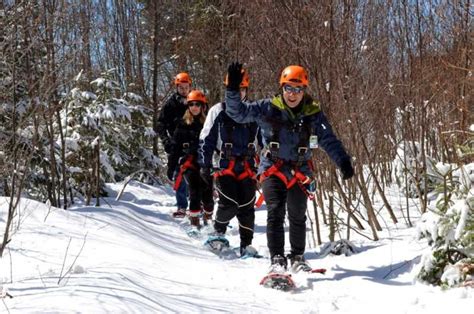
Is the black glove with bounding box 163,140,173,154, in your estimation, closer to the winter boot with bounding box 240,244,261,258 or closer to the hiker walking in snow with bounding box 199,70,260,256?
the hiker walking in snow with bounding box 199,70,260,256

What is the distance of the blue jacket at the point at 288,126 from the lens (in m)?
4.34

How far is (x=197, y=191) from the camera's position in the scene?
700 cm

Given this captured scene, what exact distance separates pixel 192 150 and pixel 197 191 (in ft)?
2.00

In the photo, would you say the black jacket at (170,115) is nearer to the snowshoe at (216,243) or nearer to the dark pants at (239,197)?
the dark pants at (239,197)

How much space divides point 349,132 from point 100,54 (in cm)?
1782

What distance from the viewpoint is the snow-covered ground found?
2.74m

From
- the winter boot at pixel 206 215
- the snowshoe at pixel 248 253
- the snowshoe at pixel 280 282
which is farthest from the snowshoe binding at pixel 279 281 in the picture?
the winter boot at pixel 206 215

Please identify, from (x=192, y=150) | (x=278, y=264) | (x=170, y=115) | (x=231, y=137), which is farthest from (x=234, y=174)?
(x=170, y=115)

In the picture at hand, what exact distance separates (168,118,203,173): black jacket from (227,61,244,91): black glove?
121 inches

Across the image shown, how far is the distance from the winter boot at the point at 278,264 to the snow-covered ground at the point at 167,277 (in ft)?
0.49

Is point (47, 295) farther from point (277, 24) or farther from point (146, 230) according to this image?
point (277, 24)

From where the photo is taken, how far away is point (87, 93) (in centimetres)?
1023

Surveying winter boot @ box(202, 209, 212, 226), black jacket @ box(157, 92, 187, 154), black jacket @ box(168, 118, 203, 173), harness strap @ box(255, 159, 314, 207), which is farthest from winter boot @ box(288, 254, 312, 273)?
black jacket @ box(157, 92, 187, 154)

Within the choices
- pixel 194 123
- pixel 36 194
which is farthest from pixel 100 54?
pixel 194 123
